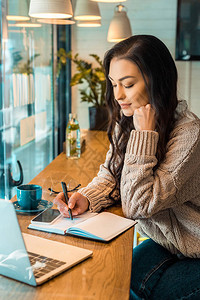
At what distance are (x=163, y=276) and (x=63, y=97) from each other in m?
2.65

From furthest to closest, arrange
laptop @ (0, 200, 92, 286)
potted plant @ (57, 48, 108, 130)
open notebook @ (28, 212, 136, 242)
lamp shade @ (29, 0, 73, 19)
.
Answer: potted plant @ (57, 48, 108, 130)
lamp shade @ (29, 0, 73, 19)
open notebook @ (28, 212, 136, 242)
laptop @ (0, 200, 92, 286)

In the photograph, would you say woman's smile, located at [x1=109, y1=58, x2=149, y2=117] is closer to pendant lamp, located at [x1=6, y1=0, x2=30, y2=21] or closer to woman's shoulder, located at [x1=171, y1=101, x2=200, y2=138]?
woman's shoulder, located at [x1=171, y1=101, x2=200, y2=138]

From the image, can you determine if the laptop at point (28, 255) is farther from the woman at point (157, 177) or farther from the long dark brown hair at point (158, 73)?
the long dark brown hair at point (158, 73)

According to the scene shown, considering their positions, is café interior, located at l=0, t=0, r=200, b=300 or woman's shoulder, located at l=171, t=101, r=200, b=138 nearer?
café interior, located at l=0, t=0, r=200, b=300

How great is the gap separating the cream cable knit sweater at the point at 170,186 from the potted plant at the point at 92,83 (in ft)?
7.09

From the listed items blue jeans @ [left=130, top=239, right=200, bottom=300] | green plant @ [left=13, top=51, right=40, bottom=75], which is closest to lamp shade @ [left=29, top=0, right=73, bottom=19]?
green plant @ [left=13, top=51, right=40, bottom=75]

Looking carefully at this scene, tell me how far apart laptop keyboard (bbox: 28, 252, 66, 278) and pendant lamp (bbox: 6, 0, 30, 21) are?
136 cm

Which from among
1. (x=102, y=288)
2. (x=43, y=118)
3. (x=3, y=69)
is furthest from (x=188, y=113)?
(x=43, y=118)

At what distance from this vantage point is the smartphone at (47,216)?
1208mm

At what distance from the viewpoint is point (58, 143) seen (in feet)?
11.7

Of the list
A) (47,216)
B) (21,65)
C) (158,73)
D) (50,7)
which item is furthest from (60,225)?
(21,65)

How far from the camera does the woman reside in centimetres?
125

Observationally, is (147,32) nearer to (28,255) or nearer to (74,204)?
(74,204)

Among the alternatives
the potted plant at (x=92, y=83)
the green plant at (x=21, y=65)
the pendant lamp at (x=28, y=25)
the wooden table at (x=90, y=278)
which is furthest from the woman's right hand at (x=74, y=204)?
the potted plant at (x=92, y=83)
